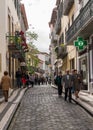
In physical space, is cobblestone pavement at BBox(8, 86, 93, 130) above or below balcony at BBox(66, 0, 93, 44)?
below

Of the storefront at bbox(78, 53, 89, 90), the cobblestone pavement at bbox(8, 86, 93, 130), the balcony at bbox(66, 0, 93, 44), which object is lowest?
the cobblestone pavement at bbox(8, 86, 93, 130)

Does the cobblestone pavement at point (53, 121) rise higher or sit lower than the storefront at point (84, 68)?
lower

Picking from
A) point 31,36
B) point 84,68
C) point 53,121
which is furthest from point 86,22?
point 31,36

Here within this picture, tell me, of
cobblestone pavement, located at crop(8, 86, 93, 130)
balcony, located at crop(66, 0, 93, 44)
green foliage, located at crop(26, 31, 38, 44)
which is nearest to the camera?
cobblestone pavement, located at crop(8, 86, 93, 130)

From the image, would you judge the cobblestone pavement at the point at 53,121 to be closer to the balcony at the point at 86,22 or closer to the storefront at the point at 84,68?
the balcony at the point at 86,22

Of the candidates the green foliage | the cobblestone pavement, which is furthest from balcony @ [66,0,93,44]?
the green foliage

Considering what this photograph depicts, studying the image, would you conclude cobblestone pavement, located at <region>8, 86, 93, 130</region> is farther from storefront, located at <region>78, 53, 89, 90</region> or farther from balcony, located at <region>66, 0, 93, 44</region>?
storefront, located at <region>78, 53, 89, 90</region>

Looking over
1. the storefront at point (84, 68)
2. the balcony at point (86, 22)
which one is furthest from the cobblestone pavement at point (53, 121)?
the storefront at point (84, 68)

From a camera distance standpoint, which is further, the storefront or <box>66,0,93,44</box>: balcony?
the storefront

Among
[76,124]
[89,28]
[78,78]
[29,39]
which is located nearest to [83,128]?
[76,124]

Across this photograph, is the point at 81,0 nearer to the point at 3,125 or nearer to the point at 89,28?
the point at 89,28

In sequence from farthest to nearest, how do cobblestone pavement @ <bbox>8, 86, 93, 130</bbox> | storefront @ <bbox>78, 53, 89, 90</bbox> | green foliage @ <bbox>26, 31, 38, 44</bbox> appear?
green foliage @ <bbox>26, 31, 38, 44</bbox> → storefront @ <bbox>78, 53, 89, 90</bbox> → cobblestone pavement @ <bbox>8, 86, 93, 130</bbox>

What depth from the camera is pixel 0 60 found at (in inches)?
1156

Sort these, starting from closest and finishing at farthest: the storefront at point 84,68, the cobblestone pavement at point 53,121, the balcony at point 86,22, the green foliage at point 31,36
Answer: the cobblestone pavement at point 53,121 < the balcony at point 86,22 < the storefront at point 84,68 < the green foliage at point 31,36
